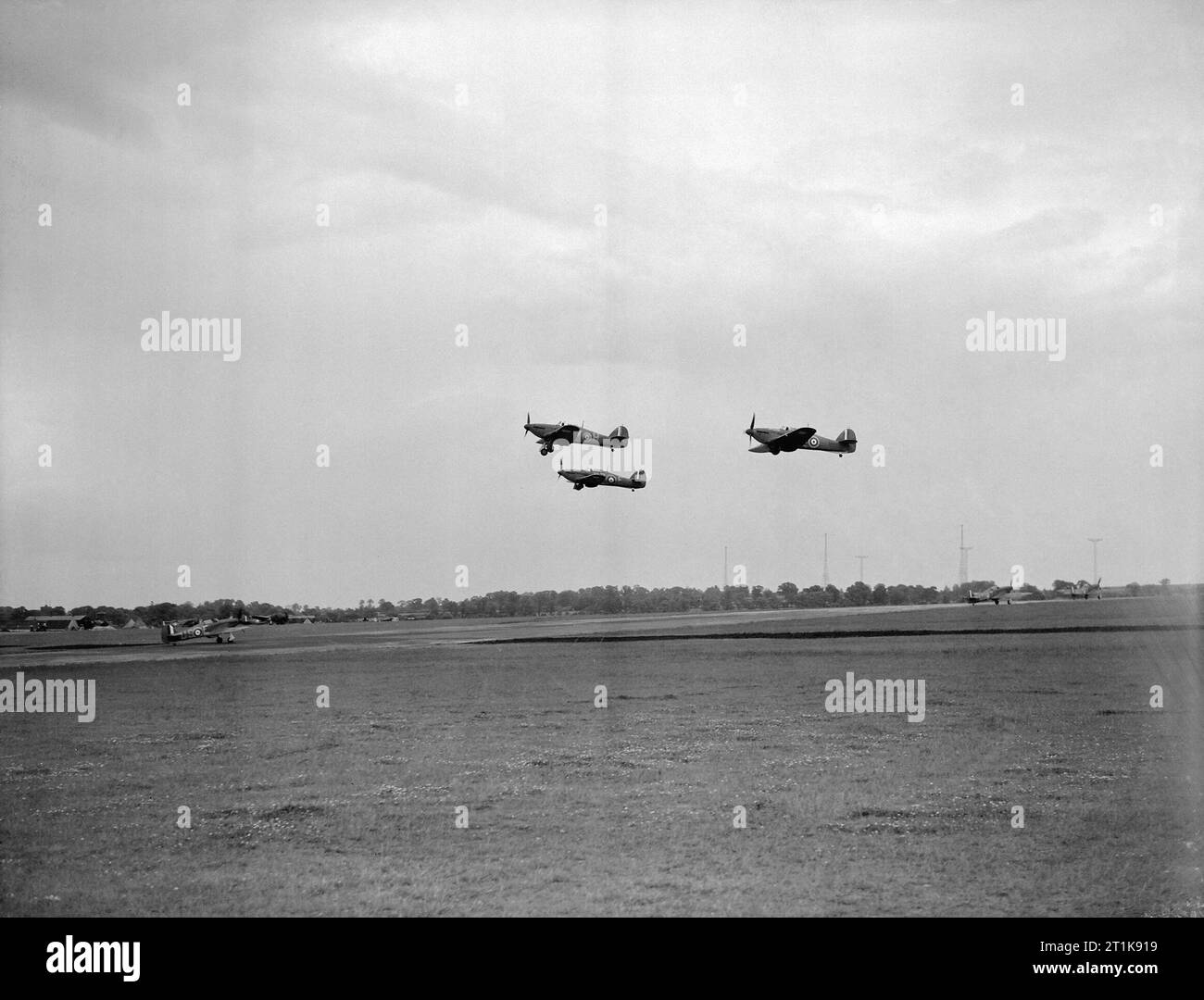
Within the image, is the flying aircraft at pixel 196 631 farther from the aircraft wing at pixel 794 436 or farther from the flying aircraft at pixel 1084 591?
the flying aircraft at pixel 1084 591

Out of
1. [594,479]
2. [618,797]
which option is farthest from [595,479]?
[618,797]

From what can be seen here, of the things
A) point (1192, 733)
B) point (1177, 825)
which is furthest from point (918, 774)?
point (1192, 733)

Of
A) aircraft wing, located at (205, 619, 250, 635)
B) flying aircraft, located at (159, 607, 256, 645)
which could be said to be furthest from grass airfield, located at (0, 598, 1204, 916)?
aircraft wing, located at (205, 619, 250, 635)

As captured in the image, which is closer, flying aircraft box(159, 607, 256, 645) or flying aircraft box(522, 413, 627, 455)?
flying aircraft box(522, 413, 627, 455)

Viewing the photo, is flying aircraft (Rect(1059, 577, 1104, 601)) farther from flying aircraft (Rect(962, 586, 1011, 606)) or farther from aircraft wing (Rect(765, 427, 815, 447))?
aircraft wing (Rect(765, 427, 815, 447))

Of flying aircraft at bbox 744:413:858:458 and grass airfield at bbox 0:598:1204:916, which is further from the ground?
flying aircraft at bbox 744:413:858:458
